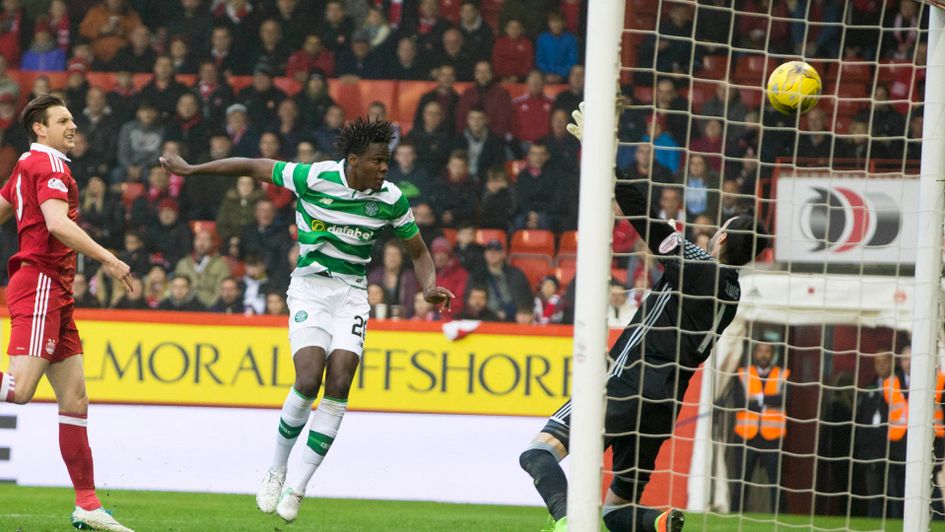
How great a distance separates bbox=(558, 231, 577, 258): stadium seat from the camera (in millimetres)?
13625

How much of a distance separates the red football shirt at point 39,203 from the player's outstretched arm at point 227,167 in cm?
52

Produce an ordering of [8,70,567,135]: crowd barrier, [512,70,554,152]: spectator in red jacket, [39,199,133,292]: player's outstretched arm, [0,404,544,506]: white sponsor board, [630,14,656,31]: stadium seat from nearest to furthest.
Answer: [39,199,133,292]: player's outstretched arm < [0,404,544,506]: white sponsor board < [512,70,554,152]: spectator in red jacket < [630,14,656,31]: stadium seat < [8,70,567,135]: crowd barrier

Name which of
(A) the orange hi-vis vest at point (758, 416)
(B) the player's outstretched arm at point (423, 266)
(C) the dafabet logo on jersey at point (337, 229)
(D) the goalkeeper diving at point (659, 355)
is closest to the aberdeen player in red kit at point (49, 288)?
(C) the dafabet logo on jersey at point (337, 229)

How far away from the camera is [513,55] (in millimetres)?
15289

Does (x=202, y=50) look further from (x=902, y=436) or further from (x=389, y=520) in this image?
(x=902, y=436)

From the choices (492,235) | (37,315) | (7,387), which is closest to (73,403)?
(7,387)

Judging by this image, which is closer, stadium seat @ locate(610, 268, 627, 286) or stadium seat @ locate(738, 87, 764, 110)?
stadium seat @ locate(610, 268, 627, 286)

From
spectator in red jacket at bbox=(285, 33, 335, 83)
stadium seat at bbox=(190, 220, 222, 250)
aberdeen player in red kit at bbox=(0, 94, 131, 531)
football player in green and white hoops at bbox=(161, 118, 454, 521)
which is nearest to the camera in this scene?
aberdeen player in red kit at bbox=(0, 94, 131, 531)

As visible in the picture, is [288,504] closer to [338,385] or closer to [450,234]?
[338,385]

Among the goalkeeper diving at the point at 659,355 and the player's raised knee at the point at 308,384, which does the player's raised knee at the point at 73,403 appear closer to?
the player's raised knee at the point at 308,384

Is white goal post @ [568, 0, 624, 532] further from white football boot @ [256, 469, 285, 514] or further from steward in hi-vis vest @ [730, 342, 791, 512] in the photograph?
steward in hi-vis vest @ [730, 342, 791, 512]

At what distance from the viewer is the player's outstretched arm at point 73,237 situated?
19.4ft

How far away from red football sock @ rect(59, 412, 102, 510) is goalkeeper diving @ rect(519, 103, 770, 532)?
233 centimetres

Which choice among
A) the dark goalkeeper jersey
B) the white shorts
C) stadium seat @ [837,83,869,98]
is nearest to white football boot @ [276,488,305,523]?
the white shorts
